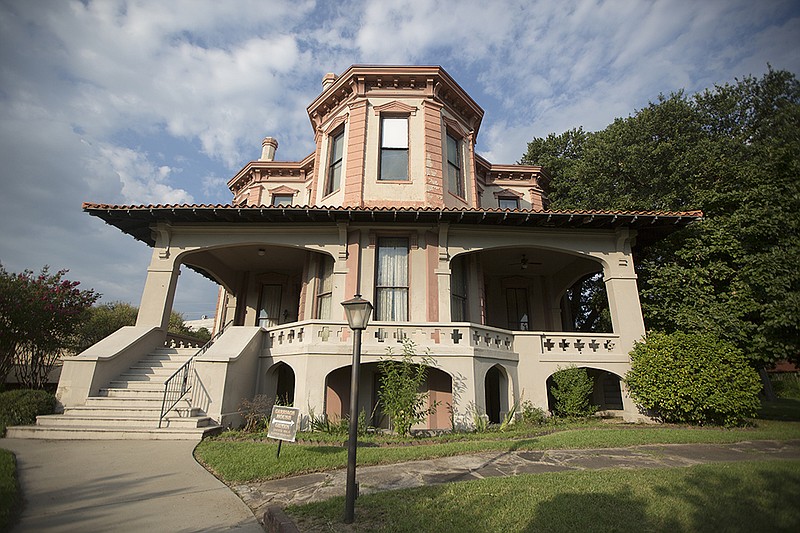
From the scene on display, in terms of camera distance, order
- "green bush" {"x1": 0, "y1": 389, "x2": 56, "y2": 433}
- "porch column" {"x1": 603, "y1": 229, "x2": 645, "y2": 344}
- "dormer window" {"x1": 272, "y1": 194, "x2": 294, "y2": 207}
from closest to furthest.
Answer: "green bush" {"x1": 0, "y1": 389, "x2": 56, "y2": 433}, "porch column" {"x1": 603, "y1": 229, "x2": 645, "y2": 344}, "dormer window" {"x1": 272, "y1": 194, "x2": 294, "y2": 207}

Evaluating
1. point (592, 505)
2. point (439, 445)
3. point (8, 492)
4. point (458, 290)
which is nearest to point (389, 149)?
point (458, 290)

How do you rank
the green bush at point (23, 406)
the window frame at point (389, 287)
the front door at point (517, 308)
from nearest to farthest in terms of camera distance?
the green bush at point (23, 406) < the window frame at point (389, 287) < the front door at point (517, 308)

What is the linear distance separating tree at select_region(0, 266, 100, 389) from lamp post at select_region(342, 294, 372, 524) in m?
12.2

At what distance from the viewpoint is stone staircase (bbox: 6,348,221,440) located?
7.54 meters

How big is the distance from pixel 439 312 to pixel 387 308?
161 centimetres

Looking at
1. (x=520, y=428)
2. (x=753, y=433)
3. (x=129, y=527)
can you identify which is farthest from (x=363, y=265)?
(x=753, y=433)

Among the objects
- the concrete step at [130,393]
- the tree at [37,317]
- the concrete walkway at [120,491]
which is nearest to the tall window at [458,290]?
the concrete walkway at [120,491]

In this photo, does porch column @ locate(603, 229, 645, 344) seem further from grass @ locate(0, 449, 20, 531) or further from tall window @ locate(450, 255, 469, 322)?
grass @ locate(0, 449, 20, 531)

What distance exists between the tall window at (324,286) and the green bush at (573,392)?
23.0ft

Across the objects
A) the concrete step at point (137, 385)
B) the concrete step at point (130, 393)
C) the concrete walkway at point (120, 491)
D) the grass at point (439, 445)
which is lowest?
the concrete walkway at point (120, 491)

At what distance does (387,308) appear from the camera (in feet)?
38.3

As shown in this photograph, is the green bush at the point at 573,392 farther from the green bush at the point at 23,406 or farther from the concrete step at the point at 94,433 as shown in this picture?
the green bush at the point at 23,406

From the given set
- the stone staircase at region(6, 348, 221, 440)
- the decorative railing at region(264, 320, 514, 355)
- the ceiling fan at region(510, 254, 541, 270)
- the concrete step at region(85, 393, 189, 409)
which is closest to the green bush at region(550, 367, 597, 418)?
the decorative railing at region(264, 320, 514, 355)

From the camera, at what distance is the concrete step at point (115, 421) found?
25.8ft
